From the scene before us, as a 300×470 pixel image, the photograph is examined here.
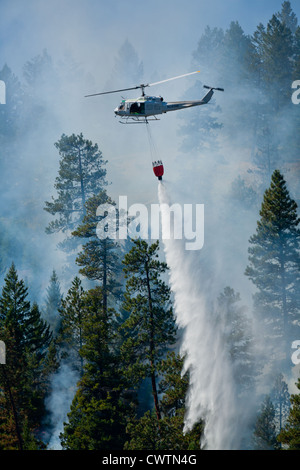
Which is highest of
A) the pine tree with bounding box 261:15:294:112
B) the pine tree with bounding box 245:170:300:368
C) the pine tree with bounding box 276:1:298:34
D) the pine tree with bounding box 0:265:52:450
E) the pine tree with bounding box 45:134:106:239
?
the pine tree with bounding box 276:1:298:34

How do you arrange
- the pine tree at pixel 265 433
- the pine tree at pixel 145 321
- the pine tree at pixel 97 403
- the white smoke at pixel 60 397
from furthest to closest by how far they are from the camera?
the white smoke at pixel 60 397, the pine tree at pixel 265 433, the pine tree at pixel 145 321, the pine tree at pixel 97 403

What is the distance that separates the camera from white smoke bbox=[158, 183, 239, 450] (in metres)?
33.5

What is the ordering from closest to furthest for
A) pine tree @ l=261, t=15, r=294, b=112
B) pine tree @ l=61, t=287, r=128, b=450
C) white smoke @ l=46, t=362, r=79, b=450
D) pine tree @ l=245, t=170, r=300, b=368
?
pine tree @ l=61, t=287, r=128, b=450 < white smoke @ l=46, t=362, r=79, b=450 < pine tree @ l=245, t=170, r=300, b=368 < pine tree @ l=261, t=15, r=294, b=112

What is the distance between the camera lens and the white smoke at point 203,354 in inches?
1318

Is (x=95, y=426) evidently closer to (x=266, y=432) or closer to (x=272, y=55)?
Result: (x=266, y=432)

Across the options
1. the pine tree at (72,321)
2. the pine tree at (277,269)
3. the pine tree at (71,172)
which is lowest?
the pine tree at (72,321)

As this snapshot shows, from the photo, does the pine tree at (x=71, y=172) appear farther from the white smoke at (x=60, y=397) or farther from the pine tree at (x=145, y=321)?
the pine tree at (x=145, y=321)

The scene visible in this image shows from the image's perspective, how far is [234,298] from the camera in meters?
42.4

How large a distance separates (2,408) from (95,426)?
6618mm

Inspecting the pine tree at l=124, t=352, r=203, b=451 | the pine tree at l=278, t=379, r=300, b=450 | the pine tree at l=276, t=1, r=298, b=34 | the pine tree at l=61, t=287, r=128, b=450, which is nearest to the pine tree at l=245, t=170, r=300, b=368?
the pine tree at l=124, t=352, r=203, b=451

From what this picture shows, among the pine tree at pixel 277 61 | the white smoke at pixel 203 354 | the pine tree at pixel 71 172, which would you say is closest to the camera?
the white smoke at pixel 203 354

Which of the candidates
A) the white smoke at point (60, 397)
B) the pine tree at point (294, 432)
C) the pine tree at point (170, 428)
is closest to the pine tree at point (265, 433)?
the pine tree at point (294, 432)

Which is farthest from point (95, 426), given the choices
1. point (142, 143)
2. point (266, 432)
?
point (142, 143)

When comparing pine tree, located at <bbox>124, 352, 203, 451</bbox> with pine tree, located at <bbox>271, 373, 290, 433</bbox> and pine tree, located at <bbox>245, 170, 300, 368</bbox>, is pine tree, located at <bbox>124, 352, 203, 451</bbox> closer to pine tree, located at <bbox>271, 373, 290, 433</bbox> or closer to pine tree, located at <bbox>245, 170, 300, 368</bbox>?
pine tree, located at <bbox>271, 373, 290, 433</bbox>
